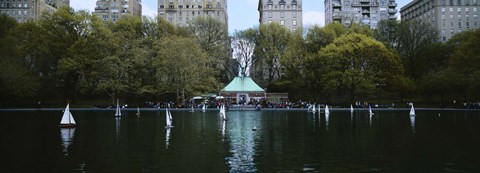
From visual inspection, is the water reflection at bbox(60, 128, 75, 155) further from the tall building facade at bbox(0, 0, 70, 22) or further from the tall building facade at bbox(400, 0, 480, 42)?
the tall building facade at bbox(0, 0, 70, 22)

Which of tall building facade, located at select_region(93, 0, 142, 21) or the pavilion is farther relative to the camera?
tall building facade, located at select_region(93, 0, 142, 21)

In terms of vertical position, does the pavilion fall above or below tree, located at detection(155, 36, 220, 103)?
below

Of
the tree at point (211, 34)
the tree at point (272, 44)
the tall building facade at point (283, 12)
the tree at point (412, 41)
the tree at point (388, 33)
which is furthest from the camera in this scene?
the tall building facade at point (283, 12)

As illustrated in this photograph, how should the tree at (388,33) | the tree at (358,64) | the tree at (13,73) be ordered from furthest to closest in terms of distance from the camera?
the tree at (388,33)
the tree at (358,64)
the tree at (13,73)

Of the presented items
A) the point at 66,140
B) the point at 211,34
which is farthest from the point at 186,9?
the point at 66,140

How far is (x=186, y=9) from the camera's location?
162 meters

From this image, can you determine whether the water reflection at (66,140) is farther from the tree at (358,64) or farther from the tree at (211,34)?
the tree at (211,34)

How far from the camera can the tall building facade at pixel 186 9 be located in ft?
530

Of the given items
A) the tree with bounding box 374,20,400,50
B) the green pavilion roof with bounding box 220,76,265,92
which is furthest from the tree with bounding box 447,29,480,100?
the green pavilion roof with bounding box 220,76,265,92

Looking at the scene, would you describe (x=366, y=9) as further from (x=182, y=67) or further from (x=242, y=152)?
(x=242, y=152)

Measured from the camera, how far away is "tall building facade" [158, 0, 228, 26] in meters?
162

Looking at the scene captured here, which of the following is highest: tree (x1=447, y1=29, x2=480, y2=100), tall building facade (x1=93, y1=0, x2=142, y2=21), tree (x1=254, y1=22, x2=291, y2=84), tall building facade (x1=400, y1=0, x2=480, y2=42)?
tall building facade (x1=93, y1=0, x2=142, y2=21)

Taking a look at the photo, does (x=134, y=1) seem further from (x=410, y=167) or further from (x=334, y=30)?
(x=410, y=167)

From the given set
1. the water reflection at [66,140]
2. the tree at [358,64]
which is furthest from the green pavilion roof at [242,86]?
the water reflection at [66,140]
